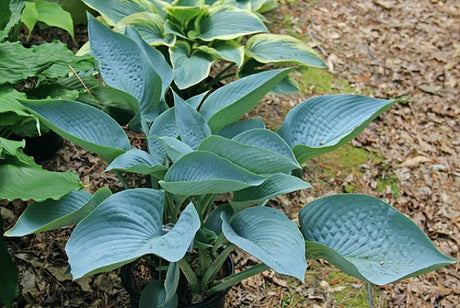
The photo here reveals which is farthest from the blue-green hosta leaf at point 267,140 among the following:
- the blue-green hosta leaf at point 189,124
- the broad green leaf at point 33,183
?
the broad green leaf at point 33,183

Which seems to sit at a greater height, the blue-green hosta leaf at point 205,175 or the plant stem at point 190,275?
the blue-green hosta leaf at point 205,175

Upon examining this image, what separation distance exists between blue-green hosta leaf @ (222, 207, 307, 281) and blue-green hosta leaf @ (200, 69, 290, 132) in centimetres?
28

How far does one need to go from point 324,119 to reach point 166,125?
0.46 meters

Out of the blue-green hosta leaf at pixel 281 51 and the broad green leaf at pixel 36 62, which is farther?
the blue-green hosta leaf at pixel 281 51

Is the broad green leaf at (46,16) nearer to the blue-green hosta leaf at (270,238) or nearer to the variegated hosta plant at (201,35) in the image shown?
the variegated hosta plant at (201,35)

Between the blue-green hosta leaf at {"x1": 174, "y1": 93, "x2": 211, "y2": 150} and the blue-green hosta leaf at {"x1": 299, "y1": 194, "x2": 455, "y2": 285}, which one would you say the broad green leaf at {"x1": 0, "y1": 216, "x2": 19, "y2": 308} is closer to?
the blue-green hosta leaf at {"x1": 174, "y1": 93, "x2": 211, "y2": 150}

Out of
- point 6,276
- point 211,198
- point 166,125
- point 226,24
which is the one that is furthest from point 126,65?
point 226,24

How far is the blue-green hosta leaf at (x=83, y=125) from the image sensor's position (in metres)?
1.30

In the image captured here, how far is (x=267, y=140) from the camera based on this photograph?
1.37 meters

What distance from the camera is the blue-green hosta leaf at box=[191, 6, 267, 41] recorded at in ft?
7.39

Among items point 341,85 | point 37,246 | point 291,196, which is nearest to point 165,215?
point 37,246

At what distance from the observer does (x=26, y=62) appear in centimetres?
158

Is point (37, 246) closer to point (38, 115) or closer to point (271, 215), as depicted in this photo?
point (38, 115)

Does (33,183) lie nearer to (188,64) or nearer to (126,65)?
(126,65)
